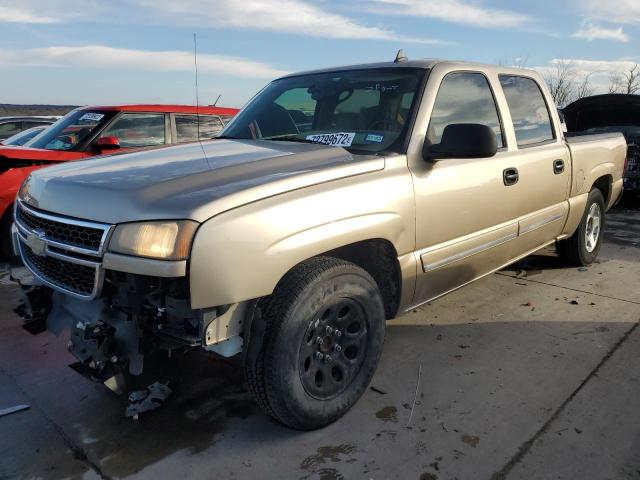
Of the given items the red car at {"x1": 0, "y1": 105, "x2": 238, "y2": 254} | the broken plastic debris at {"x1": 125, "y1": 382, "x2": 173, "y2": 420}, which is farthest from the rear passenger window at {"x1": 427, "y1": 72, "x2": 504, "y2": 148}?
the red car at {"x1": 0, "y1": 105, "x2": 238, "y2": 254}

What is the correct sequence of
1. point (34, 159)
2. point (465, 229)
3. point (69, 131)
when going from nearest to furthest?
point (465, 229) → point (34, 159) → point (69, 131)

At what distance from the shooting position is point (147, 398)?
2.92m

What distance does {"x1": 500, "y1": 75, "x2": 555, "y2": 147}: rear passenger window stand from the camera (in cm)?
398

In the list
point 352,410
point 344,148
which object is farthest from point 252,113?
point 352,410

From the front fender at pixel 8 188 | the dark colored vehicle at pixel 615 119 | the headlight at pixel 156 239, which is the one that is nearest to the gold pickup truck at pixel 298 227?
the headlight at pixel 156 239

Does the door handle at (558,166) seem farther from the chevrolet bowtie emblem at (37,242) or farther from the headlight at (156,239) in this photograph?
the chevrolet bowtie emblem at (37,242)

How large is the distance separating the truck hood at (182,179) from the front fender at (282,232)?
7 centimetres

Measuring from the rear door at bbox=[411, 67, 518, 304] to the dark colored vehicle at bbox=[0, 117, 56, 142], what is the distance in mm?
9590

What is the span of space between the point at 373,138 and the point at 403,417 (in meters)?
1.55

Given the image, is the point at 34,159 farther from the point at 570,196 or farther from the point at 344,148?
the point at 570,196

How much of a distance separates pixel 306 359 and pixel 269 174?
2.96ft

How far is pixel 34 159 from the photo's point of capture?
549 centimetres

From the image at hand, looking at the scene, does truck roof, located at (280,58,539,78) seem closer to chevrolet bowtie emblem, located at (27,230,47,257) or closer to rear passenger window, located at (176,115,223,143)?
chevrolet bowtie emblem, located at (27,230,47,257)

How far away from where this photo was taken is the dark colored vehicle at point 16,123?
10641mm
